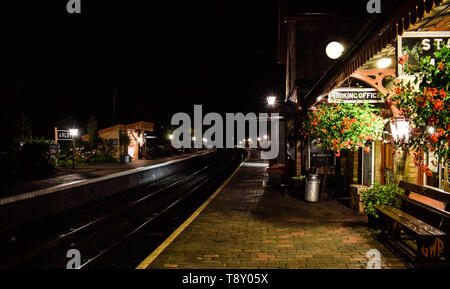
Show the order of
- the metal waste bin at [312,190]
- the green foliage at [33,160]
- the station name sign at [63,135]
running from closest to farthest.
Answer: the metal waste bin at [312,190]
the green foliage at [33,160]
the station name sign at [63,135]

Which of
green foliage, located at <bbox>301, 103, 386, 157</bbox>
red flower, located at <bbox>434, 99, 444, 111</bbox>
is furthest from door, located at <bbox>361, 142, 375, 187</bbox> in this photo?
red flower, located at <bbox>434, 99, 444, 111</bbox>

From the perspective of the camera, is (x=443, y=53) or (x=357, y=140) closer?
(x=443, y=53)

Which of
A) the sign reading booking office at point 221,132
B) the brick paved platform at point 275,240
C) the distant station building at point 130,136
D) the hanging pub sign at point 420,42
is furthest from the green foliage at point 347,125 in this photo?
the distant station building at point 130,136

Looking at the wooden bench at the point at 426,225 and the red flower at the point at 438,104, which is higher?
the red flower at the point at 438,104

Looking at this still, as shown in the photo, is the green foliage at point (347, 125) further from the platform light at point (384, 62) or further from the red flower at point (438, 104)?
the red flower at point (438, 104)

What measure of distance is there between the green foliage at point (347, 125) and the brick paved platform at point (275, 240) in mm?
1812

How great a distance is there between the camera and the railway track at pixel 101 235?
551 cm

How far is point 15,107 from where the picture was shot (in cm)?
1580

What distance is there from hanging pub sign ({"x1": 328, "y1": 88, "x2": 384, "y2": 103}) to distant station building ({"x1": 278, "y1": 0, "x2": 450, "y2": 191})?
2.4 inches

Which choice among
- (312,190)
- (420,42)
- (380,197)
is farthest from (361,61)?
(312,190)

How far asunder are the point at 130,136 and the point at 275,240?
25566mm
